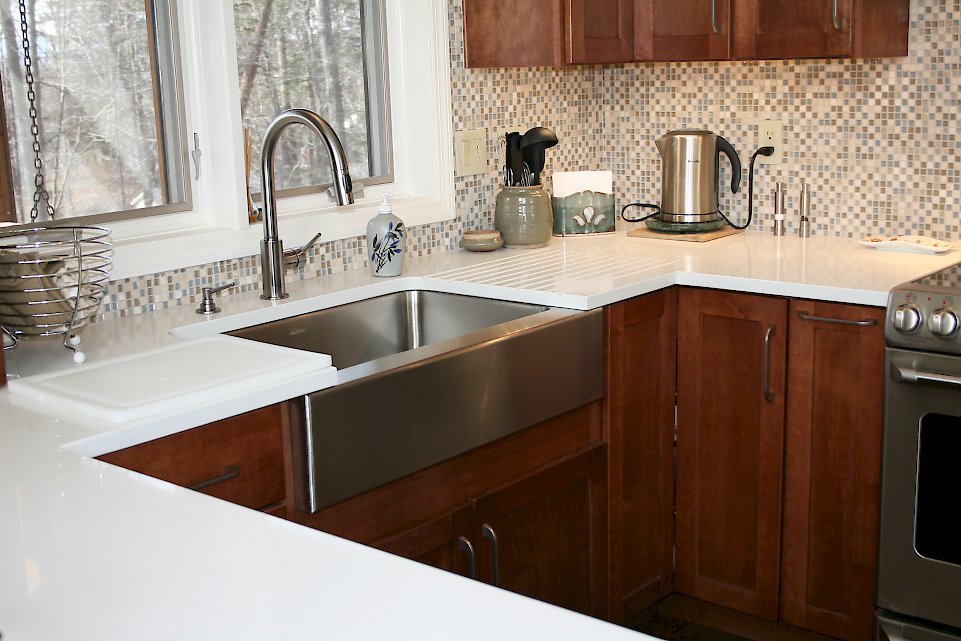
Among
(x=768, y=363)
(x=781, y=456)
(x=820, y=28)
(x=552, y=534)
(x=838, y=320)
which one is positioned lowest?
(x=552, y=534)

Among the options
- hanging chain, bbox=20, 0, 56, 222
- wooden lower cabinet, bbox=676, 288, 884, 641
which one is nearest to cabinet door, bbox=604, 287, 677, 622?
wooden lower cabinet, bbox=676, 288, 884, 641

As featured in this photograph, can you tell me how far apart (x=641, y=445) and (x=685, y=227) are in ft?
2.57

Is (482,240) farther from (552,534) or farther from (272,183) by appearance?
(552,534)

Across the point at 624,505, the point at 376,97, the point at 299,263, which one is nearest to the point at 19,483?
the point at 299,263

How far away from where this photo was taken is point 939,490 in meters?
2.41

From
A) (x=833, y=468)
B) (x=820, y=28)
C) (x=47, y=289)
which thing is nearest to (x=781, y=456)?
(x=833, y=468)

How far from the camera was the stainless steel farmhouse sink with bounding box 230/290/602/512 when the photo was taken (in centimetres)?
199

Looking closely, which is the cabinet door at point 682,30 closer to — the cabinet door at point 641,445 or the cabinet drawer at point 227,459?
the cabinet door at point 641,445

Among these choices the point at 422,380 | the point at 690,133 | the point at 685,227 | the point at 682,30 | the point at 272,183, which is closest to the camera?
the point at 422,380

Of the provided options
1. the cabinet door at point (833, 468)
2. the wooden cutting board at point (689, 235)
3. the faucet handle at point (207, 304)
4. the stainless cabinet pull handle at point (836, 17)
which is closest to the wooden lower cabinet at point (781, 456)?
the cabinet door at point (833, 468)

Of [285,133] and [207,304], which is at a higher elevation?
[285,133]

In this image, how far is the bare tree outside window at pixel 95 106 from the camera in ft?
7.76

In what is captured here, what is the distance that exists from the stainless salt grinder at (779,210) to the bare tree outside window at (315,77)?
1.11 meters

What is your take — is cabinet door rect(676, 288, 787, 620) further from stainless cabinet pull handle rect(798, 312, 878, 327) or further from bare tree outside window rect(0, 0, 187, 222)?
bare tree outside window rect(0, 0, 187, 222)
